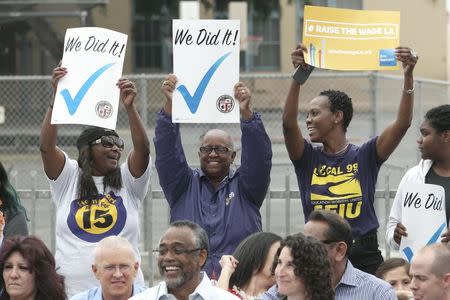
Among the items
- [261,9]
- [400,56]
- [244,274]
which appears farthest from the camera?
[261,9]

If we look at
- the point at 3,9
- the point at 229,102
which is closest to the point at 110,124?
the point at 229,102

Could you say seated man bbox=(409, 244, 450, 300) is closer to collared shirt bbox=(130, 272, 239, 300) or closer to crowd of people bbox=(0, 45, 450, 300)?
collared shirt bbox=(130, 272, 239, 300)

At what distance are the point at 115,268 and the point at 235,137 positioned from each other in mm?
8158

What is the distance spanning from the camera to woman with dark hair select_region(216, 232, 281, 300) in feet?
23.3

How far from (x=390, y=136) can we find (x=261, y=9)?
1029 inches

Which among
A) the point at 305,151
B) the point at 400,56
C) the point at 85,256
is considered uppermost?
the point at 400,56

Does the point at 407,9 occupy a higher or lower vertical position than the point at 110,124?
higher

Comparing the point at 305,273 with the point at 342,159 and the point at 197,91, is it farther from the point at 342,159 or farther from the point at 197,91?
the point at 197,91

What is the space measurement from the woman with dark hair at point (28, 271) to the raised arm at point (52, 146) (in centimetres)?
126

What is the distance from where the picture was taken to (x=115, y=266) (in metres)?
6.83

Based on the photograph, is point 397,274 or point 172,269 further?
point 397,274

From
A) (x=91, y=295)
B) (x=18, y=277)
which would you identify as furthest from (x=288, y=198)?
(x=18, y=277)

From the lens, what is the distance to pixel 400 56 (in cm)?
787

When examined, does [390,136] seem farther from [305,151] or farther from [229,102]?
[229,102]
